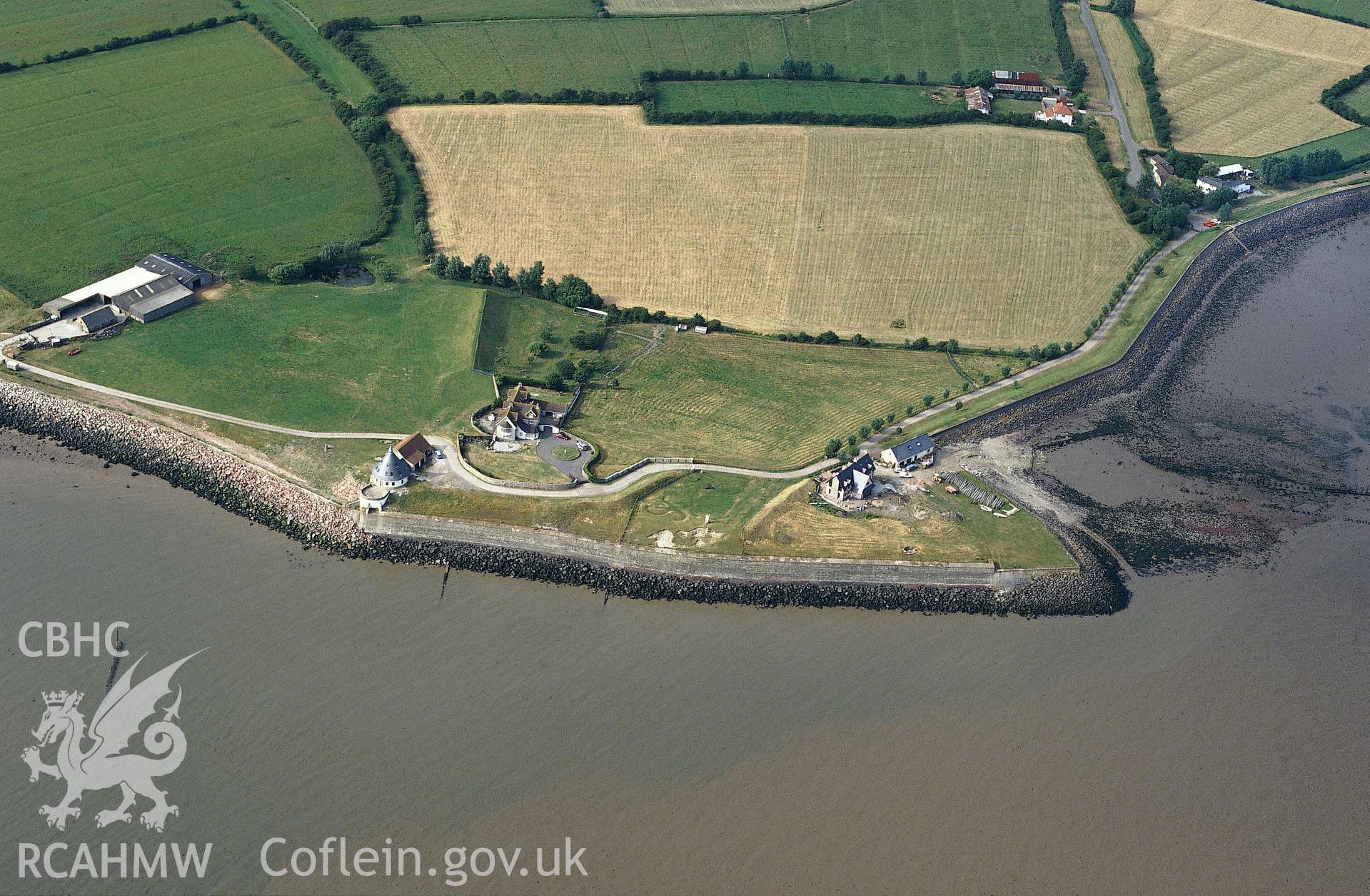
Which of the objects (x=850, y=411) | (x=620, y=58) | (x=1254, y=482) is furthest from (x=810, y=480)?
(x=620, y=58)

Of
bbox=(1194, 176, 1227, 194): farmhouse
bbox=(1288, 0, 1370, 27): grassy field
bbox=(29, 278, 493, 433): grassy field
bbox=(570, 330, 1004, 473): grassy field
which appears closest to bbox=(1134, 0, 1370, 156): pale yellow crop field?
bbox=(1288, 0, 1370, 27): grassy field

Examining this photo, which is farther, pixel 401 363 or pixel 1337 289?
pixel 1337 289

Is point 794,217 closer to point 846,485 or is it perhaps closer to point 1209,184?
point 846,485

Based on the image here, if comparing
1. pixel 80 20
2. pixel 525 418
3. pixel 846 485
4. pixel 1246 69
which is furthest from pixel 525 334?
pixel 1246 69

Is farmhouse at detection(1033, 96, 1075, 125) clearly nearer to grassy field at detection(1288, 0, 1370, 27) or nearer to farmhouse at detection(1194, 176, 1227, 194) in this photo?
farmhouse at detection(1194, 176, 1227, 194)

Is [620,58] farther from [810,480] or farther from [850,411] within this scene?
[810,480]

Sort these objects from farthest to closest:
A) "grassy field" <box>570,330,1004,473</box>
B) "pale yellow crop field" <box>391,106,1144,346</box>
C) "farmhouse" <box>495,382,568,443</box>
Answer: "pale yellow crop field" <box>391,106,1144,346</box>, "grassy field" <box>570,330,1004,473</box>, "farmhouse" <box>495,382,568,443</box>
